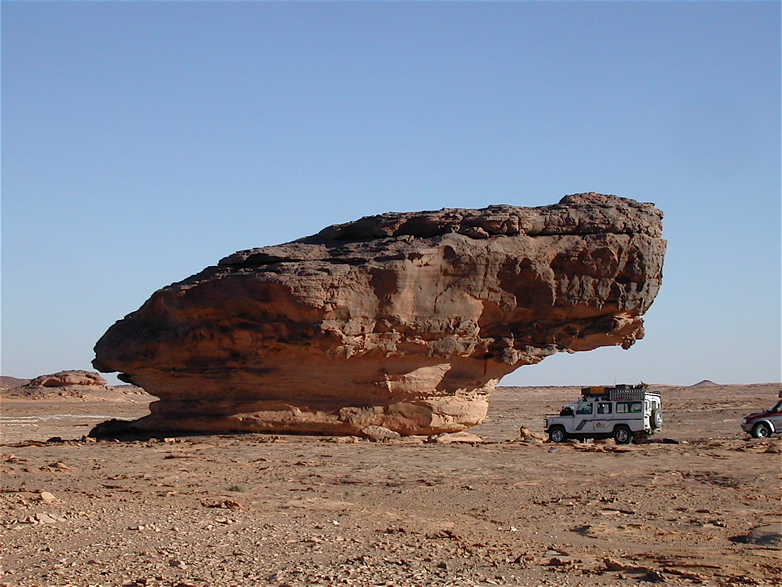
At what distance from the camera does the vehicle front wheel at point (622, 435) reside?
24562 millimetres

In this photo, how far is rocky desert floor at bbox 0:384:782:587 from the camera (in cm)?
825

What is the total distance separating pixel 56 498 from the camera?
39.8ft

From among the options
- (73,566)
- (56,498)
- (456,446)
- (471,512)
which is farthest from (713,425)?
(73,566)

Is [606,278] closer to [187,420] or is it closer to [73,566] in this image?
[187,420]

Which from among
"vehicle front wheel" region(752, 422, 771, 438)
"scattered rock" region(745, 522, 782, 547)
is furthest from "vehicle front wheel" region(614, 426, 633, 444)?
"scattered rock" region(745, 522, 782, 547)

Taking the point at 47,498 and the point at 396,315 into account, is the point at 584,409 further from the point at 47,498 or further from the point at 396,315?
the point at 47,498

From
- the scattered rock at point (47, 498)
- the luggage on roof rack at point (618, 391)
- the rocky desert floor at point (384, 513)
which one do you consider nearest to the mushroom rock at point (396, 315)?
the rocky desert floor at point (384, 513)

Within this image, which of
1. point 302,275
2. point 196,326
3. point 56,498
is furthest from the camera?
point 196,326

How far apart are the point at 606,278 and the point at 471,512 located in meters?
10.5

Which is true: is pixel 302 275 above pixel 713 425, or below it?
above

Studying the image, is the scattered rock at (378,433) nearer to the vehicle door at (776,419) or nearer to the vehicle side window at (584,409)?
the vehicle side window at (584,409)

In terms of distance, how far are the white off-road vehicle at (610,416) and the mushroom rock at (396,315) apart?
328 centimetres

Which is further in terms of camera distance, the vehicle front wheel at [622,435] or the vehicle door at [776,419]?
the vehicle door at [776,419]

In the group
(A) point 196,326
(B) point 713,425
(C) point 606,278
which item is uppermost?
(C) point 606,278
